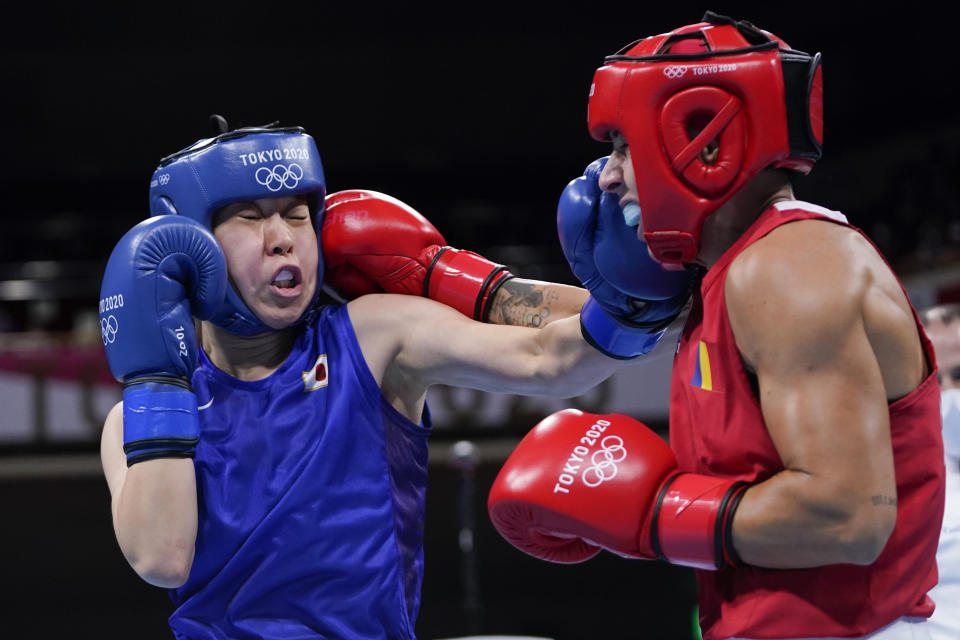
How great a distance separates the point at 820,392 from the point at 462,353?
101 centimetres

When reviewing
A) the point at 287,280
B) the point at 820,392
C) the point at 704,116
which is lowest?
the point at 287,280

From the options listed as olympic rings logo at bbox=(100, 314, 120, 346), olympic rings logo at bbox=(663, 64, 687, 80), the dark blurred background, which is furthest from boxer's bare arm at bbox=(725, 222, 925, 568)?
the dark blurred background

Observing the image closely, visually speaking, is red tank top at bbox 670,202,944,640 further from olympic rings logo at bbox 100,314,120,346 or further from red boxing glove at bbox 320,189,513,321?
olympic rings logo at bbox 100,314,120,346

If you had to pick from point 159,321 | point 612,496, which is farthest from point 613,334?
point 159,321

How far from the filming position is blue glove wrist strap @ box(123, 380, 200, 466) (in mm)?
2176

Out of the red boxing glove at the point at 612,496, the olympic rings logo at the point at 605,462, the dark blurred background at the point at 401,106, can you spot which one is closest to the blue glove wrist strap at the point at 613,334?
the red boxing glove at the point at 612,496

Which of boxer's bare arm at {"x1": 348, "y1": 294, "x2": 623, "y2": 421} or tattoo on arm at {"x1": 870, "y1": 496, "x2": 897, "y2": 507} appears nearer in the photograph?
tattoo on arm at {"x1": 870, "y1": 496, "x2": 897, "y2": 507}

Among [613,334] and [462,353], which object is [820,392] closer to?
[613,334]

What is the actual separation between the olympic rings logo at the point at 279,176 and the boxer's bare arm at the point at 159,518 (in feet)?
2.21

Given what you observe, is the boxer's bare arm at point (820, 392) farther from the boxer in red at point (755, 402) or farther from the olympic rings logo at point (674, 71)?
the olympic rings logo at point (674, 71)

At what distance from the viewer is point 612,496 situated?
1.77 m

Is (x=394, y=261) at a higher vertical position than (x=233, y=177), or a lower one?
lower

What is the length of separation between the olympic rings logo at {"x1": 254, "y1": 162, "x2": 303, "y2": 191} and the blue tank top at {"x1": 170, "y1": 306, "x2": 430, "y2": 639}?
Answer: 0.37 metres

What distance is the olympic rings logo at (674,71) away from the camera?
1.78m
